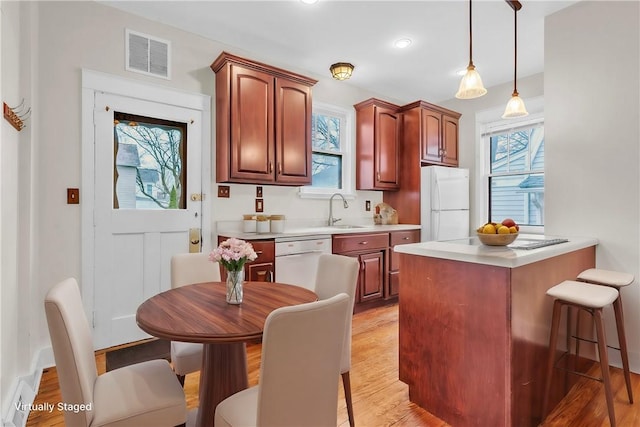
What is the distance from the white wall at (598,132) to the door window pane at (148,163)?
325 cm

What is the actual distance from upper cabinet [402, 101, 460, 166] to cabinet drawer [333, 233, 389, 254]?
1302 mm

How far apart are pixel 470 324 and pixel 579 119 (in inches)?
82.0

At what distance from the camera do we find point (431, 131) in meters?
4.46

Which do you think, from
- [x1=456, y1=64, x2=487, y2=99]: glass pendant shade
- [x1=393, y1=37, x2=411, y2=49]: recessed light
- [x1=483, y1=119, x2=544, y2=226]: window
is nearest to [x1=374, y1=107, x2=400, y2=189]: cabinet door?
[x1=393, y1=37, x2=411, y2=49]: recessed light

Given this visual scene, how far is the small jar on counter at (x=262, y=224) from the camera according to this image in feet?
10.6

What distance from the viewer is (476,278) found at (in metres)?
1.65

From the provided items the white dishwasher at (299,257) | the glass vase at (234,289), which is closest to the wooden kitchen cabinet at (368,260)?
the white dishwasher at (299,257)

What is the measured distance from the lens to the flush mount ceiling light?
12.1ft

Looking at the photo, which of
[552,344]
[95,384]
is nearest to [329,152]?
[552,344]

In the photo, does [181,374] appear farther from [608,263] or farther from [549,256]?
[608,263]

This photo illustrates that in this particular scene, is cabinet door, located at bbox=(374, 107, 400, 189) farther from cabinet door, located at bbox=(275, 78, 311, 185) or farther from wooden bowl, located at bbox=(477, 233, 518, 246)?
wooden bowl, located at bbox=(477, 233, 518, 246)

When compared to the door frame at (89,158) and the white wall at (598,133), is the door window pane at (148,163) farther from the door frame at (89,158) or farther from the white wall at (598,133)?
the white wall at (598,133)

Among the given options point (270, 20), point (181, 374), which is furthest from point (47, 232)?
point (270, 20)

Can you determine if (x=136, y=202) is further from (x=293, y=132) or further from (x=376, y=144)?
(x=376, y=144)
